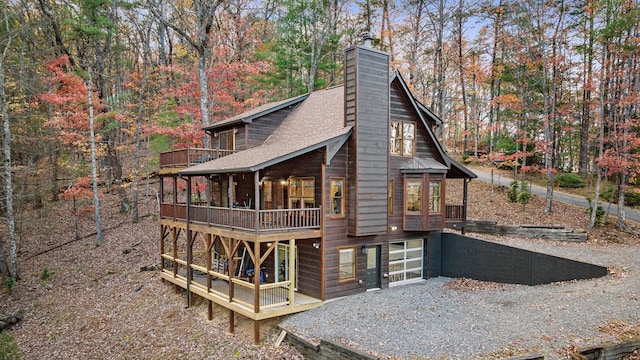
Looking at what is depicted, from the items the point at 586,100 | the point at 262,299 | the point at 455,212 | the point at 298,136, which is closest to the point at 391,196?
the point at 455,212

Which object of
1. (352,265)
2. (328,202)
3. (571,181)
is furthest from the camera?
(571,181)

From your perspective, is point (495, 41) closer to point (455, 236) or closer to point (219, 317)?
point (455, 236)

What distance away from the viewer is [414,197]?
15430mm

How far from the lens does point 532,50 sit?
23844 mm

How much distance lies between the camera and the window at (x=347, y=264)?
1395 cm

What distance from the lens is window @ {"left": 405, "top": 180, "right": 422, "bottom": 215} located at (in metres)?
15.4

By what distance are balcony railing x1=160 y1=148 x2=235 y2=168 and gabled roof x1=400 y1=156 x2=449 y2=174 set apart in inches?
304

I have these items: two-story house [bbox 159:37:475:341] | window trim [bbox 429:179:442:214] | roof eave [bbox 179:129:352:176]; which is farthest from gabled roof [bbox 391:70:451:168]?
roof eave [bbox 179:129:352:176]

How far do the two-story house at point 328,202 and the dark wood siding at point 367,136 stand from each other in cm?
4

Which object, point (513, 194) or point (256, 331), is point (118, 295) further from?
point (513, 194)

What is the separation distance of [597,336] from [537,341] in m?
1.50

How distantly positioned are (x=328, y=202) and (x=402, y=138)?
446 centimetres

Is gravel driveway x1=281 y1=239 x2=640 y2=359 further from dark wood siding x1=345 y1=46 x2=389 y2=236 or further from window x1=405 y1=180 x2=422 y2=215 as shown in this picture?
window x1=405 y1=180 x2=422 y2=215

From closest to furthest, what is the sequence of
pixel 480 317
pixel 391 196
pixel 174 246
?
pixel 480 317, pixel 391 196, pixel 174 246
